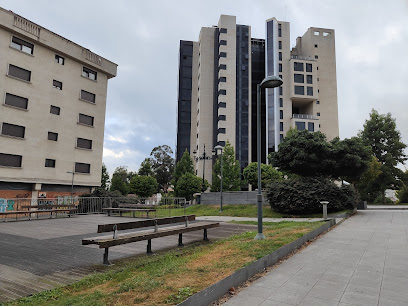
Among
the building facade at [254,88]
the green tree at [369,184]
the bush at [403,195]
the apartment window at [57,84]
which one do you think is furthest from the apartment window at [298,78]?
the apartment window at [57,84]

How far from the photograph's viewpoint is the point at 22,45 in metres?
31.1

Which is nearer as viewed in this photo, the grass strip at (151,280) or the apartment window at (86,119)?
the grass strip at (151,280)

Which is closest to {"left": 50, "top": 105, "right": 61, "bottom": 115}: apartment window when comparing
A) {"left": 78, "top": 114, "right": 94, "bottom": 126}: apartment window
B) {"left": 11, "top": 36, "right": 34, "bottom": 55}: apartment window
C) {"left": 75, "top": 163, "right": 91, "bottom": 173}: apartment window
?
{"left": 78, "top": 114, "right": 94, "bottom": 126}: apartment window

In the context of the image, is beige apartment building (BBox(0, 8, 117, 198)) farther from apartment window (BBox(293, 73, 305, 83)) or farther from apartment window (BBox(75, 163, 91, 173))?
apartment window (BBox(293, 73, 305, 83))

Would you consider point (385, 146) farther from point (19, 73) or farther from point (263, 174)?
point (19, 73)

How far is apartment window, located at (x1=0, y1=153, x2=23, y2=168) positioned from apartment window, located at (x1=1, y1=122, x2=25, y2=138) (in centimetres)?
209

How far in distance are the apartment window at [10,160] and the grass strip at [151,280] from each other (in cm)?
2826

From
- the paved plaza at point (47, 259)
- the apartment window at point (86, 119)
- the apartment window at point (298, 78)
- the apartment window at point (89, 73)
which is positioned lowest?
the paved plaza at point (47, 259)

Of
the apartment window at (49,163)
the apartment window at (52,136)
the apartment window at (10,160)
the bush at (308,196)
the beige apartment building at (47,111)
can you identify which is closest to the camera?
the bush at (308,196)

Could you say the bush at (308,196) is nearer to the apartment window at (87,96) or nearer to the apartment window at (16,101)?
the apartment window at (16,101)

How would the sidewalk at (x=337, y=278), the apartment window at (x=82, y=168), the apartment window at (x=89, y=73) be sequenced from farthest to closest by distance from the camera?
the apartment window at (x=89, y=73) → the apartment window at (x=82, y=168) → the sidewalk at (x=337, y=278)

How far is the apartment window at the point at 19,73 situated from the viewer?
29.9m

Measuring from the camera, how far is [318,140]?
1980 cm

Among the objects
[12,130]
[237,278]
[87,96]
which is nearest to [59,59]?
[87,96]
